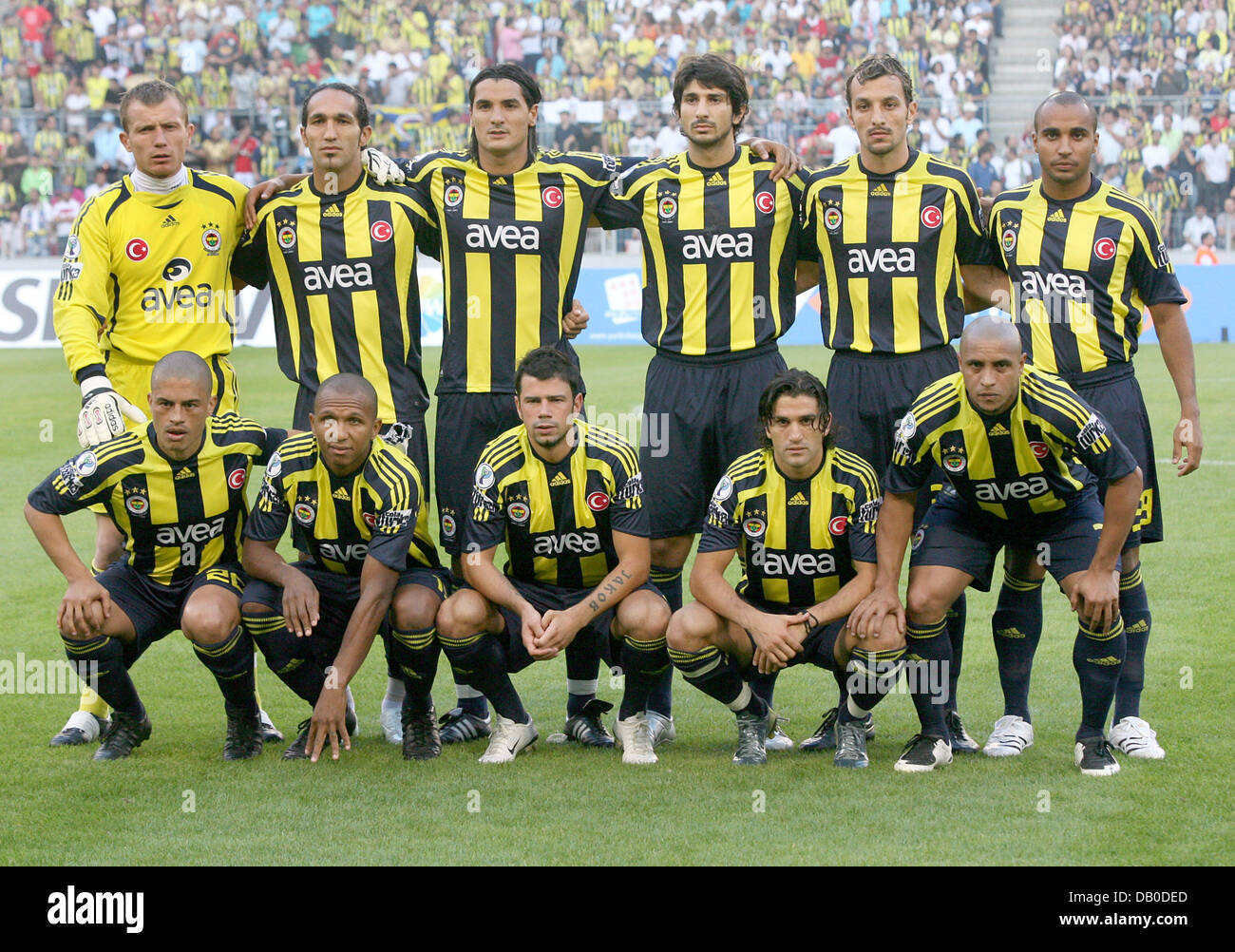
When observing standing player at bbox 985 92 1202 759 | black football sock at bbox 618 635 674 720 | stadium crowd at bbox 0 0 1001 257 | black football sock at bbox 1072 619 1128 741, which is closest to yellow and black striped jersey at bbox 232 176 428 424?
black football sock at bbox 618 635 674 720

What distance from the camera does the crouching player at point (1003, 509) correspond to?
4512 mm

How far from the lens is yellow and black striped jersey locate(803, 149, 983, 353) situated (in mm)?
5113

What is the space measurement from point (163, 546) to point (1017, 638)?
9.58 feet

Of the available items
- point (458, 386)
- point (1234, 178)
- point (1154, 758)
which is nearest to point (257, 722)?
point (458, 386)

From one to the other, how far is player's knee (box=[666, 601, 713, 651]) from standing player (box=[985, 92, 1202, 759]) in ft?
3.38

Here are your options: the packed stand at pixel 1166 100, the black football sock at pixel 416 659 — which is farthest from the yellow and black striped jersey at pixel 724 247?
the packed stand at pixel 1166 100

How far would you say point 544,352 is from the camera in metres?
4.87

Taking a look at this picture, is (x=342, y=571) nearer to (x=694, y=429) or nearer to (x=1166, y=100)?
(x=694, y=429)

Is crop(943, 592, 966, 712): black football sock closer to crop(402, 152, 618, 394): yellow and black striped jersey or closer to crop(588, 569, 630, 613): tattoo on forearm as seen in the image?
crop(588, 569, 630, 613): tattoo on forearm

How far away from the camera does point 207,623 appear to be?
15.7ft

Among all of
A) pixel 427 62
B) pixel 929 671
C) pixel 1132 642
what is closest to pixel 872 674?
pixel 929 671

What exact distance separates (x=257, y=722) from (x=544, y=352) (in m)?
1.57

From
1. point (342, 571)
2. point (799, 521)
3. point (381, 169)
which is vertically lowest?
point (342, 571)

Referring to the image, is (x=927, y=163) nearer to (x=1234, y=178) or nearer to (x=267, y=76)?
(x=1234, y=178)
